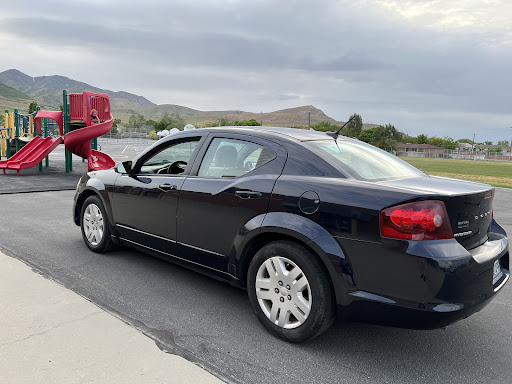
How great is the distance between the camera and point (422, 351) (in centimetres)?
300

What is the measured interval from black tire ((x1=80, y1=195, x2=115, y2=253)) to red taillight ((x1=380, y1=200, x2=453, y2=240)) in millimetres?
3426

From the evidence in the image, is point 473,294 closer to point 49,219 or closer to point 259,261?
point 259,261

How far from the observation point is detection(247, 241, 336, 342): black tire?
9.25ft

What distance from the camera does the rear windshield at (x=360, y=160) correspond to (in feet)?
10.3

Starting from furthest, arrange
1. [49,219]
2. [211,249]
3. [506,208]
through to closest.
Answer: [506,208] < [49,219] < [211,249]

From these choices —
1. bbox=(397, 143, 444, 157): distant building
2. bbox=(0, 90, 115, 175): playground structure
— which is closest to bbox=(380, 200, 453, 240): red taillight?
bbox=(0, 90, 115, 175): playground structure

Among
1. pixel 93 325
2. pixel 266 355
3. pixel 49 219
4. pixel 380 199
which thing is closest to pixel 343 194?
pixel 380 199

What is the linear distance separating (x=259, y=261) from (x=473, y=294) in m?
1.47

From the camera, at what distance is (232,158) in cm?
362

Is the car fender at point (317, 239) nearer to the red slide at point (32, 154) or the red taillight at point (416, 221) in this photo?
the red taillight at point (416, 221)

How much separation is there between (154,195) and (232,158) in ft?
3.33

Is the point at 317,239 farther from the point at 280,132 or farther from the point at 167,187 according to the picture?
the point at 167,187

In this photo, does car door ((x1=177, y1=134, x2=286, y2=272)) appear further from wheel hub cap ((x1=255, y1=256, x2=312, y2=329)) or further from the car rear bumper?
the car rear bumper

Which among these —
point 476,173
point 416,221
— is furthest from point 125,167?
point 476,173
